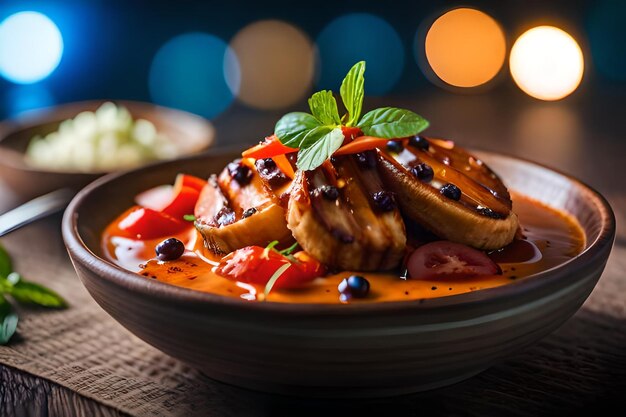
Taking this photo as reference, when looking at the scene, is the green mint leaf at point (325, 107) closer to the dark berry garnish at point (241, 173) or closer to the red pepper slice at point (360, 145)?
the red pepper slice at point (360, 145)

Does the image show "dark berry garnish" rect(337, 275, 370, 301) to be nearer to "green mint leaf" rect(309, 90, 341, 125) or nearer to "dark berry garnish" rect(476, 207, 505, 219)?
"dark berry garnish" rect(476, 207, 505, 219)

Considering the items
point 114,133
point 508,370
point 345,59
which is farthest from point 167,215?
point 345,59

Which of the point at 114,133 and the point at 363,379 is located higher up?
the point at 363,379

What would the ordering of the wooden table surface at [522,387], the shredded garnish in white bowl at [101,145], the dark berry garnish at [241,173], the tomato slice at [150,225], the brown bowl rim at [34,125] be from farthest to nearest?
the shredded garnish in white bowl at [101,145] < the brown bowl rim at [34,125] < the tomato slice at [150,225] < the dark berry garnish at [241,173] < the wooden table surface at [522,387]

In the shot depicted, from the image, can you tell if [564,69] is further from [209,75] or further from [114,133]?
[114,133]

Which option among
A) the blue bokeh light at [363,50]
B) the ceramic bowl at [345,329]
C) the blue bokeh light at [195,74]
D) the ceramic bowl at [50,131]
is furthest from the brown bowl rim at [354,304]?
the blue bokeh light at [195,74]

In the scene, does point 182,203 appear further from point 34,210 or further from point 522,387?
point 522,387

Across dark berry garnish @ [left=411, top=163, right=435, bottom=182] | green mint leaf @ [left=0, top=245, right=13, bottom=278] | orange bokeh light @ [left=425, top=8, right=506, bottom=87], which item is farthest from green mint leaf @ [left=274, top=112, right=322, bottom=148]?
orange bokeh light @ [left=425, top=8, right=506, bottom=87]
